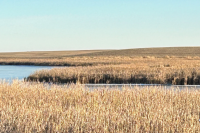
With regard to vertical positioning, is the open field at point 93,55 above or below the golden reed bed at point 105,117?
below

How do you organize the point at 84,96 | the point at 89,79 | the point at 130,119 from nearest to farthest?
the point at 130,119
the point at 84,96
the point at 89,79

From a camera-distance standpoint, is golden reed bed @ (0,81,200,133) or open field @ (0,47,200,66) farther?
open field @ (0,47,200,66)

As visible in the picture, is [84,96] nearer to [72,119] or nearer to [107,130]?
[72,119]

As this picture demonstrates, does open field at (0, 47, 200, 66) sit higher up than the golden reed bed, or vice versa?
the golden reed bed

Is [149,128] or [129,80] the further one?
[129,80]

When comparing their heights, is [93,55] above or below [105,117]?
below

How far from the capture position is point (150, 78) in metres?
18.0

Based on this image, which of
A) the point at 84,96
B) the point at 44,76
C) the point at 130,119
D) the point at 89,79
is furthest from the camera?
the point at 44,76

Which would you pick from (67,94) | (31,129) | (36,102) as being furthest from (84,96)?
(31,129)

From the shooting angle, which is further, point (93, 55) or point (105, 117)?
point (93, 55)

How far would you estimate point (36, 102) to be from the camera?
9.88 m

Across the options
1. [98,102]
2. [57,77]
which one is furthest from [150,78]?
[98,102]

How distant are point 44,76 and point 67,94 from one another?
10928 mm

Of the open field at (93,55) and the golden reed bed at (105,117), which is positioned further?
the open field at (93,55)
